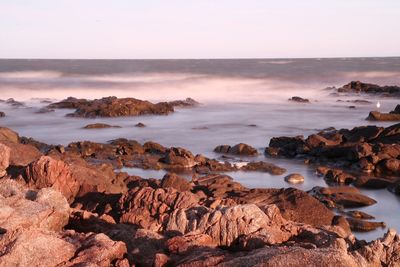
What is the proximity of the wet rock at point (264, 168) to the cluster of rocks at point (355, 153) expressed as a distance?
1346 millimetres

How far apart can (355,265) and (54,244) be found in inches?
120

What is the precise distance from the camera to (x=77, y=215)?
8.43 metres

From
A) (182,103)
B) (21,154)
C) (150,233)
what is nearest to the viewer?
(150,233)

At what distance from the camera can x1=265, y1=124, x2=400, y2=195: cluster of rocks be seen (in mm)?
18844

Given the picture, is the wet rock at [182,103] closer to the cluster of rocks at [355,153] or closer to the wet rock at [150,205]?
the cluster of rocks at [355,153]

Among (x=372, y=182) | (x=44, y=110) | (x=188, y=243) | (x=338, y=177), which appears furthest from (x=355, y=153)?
(x=44, y=110)

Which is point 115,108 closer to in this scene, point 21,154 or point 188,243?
point 21,154

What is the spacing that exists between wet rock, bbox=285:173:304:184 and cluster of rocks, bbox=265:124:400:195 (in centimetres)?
90

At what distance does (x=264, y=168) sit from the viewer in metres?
20.1

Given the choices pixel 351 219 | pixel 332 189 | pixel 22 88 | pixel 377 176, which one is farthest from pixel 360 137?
pixel 22 88

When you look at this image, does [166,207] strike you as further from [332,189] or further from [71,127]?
[71,127]

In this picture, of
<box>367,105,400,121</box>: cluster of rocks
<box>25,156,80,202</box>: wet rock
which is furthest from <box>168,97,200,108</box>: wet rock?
<box>25,156,80,202</box>: wet rock

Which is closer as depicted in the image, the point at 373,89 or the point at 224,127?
the point at 224,127

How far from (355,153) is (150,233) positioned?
15348 mm
